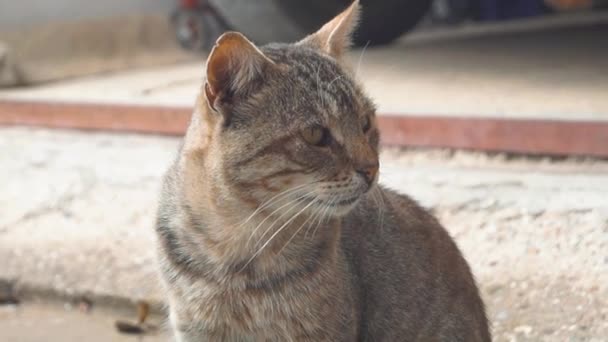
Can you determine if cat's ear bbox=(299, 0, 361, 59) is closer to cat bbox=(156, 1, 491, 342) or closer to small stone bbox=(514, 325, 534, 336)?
cat bbox=(156, 1, 491, 342)

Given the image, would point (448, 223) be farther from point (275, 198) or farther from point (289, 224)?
point (275, 198)

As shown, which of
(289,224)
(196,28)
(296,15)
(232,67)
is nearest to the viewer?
(232,67)

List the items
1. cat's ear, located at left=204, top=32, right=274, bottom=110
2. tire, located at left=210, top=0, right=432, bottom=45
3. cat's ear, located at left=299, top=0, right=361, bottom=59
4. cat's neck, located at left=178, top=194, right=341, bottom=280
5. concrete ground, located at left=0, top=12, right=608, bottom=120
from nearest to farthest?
cat's ear, located at left=204, top=32, right=274, bottom=110 → cat's neck, located at left=178, top=194, right=341, bottom=280 → cat's ear, located at left=299, top=0, right=361, bottom=59 → concrete ground, located at left=0, top=12, right=608, bottom=120 → tire, located at left=210, top=0, right=432, bottom=45

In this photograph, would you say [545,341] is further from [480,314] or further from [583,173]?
[583,173]

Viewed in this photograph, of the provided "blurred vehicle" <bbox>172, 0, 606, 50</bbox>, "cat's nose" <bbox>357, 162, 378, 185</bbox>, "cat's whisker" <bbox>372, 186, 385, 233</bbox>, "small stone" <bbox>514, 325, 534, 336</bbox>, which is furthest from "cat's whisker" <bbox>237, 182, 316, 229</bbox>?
"blurred vehicle" <bbox>172, 0, 606, 50</bbox>

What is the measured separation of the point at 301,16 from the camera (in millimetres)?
4082

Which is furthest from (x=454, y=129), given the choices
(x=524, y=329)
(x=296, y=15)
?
(x=296, y=15)

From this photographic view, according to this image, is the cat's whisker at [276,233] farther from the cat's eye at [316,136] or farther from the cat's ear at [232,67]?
the cat's ear at [232,67]

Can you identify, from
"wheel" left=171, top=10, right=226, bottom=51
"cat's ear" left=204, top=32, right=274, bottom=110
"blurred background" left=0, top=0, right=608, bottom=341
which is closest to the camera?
"cat's ear" left=204, top=32, right=274, bottom=110

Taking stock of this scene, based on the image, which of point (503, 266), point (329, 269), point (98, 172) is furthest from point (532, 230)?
point (98, 172)

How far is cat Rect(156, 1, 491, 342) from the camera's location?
1738mm

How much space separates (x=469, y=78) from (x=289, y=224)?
6.95 feet

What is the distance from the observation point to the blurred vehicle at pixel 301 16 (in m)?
3.95

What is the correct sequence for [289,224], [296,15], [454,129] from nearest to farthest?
[289,224] → [454,129] → [296,15]
